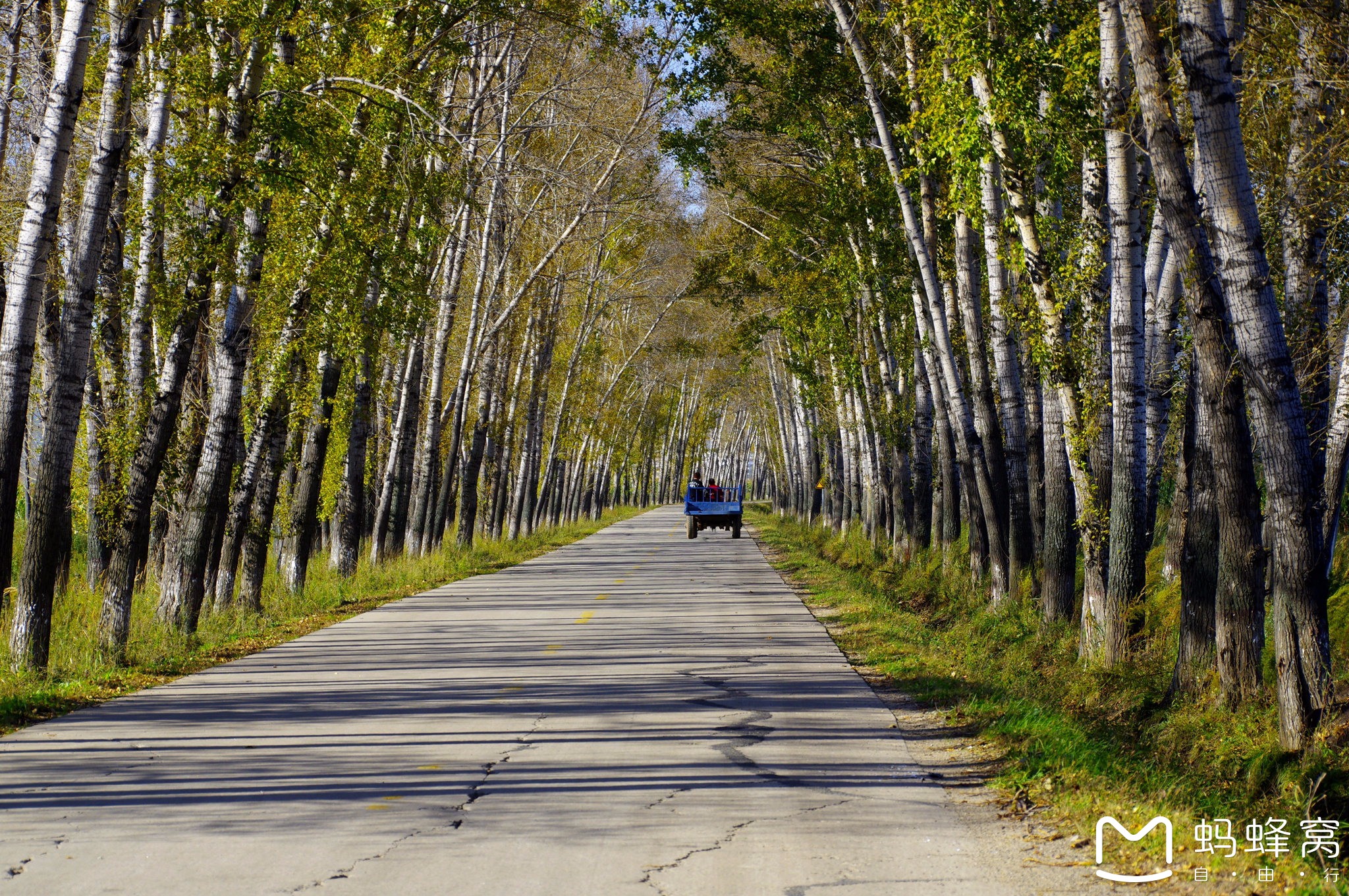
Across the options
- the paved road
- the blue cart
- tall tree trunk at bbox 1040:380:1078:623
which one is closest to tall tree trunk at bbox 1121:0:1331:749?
the paved road

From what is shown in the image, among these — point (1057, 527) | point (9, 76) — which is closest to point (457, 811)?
point (1057, 527)

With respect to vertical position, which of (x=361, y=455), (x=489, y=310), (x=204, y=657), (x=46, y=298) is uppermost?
(x=489, y=310)

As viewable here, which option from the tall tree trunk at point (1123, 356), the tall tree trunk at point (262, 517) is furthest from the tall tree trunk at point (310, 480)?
the tall tree trunk at point (1123, 356)

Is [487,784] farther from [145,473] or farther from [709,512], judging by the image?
[709,512]

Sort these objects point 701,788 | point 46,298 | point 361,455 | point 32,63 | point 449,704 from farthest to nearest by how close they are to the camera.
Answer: point 361,455, point 46,298, point 32,63, point 449,704, point 701,788

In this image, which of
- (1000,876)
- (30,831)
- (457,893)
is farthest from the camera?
(30,831)

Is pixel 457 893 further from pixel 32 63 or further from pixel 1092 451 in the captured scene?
pixel 32 63

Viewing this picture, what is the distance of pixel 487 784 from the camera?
7133 mm

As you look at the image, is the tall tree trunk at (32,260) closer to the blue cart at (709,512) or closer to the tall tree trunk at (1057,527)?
the tall tree trunk at (1057,527)

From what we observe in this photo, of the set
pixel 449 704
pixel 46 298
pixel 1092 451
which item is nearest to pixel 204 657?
pixel 449 704

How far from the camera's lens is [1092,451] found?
41.4 ft

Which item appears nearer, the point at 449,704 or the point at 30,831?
the point at 30,831

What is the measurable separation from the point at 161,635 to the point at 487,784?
7.69 m

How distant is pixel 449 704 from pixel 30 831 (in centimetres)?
398
